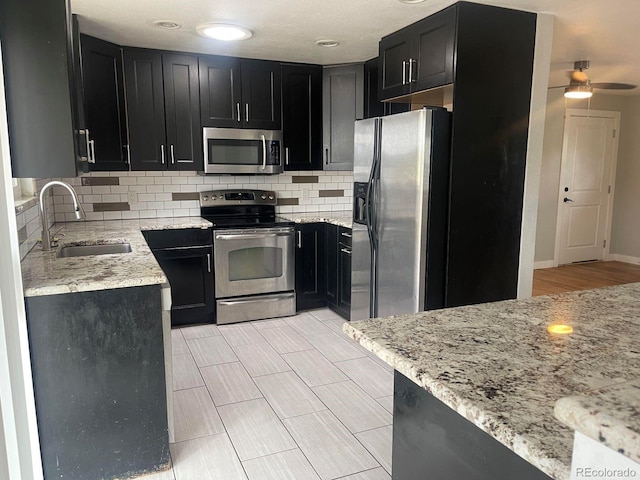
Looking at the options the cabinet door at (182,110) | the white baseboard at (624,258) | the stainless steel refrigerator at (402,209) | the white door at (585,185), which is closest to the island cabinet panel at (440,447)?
the stainless steel refrigerator at (402,209)

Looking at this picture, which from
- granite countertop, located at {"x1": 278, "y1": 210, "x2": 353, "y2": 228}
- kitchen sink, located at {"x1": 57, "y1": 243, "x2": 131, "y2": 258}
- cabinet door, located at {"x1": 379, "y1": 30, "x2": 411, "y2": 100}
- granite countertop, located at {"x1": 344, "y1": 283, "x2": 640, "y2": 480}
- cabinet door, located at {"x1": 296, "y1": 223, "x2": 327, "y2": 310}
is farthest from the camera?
cabinet door, located at {"x1": 296, "y1": 223, "x2": 327, "y2": 310}

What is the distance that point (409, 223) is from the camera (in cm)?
301

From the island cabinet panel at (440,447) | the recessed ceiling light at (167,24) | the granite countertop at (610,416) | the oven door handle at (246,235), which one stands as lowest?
the island cabinet panel at (440,447)

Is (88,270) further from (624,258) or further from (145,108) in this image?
(624,258)

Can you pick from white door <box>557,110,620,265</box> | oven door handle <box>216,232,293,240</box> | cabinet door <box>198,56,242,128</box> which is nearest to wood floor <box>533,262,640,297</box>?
white door <box>557,110,620,265</box>

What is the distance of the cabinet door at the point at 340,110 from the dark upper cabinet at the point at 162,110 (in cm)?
118

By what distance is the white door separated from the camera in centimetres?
629

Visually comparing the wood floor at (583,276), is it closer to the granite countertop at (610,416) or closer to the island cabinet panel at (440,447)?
the island cabinet panel at (440,447)

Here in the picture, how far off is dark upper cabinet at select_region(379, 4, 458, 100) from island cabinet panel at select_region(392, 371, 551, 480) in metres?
2.16

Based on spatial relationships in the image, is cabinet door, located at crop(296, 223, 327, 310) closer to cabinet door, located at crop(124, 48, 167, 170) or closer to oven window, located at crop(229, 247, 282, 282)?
oven window, located at crop(229, 247, 282, 282)

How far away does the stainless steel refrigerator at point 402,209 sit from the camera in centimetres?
286

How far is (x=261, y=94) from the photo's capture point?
4.21m

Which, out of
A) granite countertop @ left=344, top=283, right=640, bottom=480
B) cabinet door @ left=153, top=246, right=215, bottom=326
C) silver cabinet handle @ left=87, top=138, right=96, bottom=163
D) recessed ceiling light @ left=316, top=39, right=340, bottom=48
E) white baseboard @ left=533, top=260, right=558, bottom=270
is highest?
recessed ceiling light @ left=316, top=39, right=340, bottom=48

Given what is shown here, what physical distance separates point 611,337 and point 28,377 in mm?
2021
